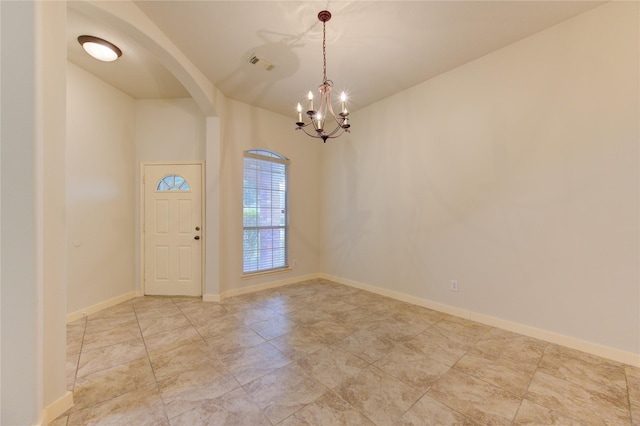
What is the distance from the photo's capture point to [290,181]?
463 cm

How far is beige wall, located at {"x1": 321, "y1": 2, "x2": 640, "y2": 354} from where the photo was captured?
2133mm

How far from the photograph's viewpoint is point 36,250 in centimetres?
139

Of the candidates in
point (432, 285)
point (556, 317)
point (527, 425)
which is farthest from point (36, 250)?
point (556, 317)

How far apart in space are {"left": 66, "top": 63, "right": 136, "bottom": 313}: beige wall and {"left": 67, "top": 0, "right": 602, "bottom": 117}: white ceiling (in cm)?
42

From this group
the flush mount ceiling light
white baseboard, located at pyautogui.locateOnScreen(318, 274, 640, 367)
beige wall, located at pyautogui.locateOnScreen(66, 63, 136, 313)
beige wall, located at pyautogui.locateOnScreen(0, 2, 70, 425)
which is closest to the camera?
beige wall, located at pyautogui.locateOnScreen(0, 2, 70, 425)

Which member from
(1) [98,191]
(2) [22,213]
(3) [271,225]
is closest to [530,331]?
(3) [271,225]

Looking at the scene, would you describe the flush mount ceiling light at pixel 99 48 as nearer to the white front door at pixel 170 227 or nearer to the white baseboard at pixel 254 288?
the white front door at pixel 170 227

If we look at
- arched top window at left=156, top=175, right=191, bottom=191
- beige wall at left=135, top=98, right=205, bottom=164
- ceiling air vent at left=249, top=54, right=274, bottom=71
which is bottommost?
arched top window at left=156, top=175, right=191, bottom=191

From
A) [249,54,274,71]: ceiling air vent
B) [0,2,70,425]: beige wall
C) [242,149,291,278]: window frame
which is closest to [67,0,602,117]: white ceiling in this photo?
[249,54,274,71]: ceiling air vent

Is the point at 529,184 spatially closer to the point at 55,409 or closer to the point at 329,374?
the point at 329,374

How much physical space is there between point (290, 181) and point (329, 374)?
3358 millimetres

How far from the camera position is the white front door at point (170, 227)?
3828 millimetres

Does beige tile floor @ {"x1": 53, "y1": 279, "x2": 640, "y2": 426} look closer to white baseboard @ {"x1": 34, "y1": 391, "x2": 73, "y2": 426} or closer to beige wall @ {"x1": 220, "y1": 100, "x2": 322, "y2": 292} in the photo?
white baseboard @ {"x1": 34, "y1": 391, "x2": 73, "y2": 426}

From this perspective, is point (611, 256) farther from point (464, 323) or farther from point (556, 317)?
point (464, 323)
